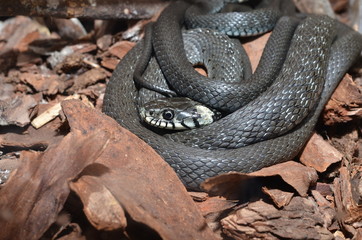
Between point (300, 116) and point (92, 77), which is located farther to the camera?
point (92, 77)

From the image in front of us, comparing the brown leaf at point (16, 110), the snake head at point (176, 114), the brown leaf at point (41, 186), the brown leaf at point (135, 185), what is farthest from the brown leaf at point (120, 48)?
the brown leaf at point (41, 186)

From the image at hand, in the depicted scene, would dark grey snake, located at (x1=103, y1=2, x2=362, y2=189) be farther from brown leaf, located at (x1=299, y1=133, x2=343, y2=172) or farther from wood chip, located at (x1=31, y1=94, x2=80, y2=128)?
wood chip, located at (x1=31, y1=94, x2=80, y2=128)

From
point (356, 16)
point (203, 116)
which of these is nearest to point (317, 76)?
point (203, 116)

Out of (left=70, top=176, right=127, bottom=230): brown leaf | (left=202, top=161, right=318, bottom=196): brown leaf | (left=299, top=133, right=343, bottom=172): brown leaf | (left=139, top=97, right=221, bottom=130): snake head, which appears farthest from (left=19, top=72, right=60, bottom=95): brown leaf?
(left=299, top=133, right=343, bottom=172): brown leaf

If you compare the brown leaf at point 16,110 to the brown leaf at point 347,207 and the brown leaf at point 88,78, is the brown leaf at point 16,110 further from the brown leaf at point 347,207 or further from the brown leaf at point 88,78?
the brown leaf at point 347,207

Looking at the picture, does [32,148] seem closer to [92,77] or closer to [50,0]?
[92,77]
